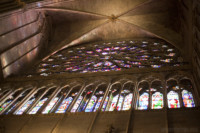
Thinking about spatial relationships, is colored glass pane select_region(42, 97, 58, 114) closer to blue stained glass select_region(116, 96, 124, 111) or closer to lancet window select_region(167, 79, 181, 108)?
blue stained glass select_region(116, 96, 124, 111)

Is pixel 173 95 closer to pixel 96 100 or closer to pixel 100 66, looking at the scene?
pixel 96 100

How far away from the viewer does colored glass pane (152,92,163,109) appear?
319 inches

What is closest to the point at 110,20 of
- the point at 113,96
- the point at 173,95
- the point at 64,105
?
the point at 113,96

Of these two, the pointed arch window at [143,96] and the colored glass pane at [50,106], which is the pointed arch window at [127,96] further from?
the colored glass pane at [50,106]

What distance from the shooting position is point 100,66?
12664 mm

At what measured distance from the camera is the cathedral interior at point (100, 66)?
25.2ft

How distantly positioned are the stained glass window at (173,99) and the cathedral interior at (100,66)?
0.11 feet

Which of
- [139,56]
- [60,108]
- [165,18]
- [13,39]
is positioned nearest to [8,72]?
[13,39]

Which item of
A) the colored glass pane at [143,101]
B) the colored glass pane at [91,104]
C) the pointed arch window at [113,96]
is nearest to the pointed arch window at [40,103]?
the colored glass pane at [91,104]

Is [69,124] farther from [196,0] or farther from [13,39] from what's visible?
[13,39]

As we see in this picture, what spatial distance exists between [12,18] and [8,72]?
2880mm

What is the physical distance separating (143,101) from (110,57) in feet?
19.1

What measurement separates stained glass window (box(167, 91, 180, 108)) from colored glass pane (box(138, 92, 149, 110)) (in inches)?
29.9

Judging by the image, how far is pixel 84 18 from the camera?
17.7 metres
